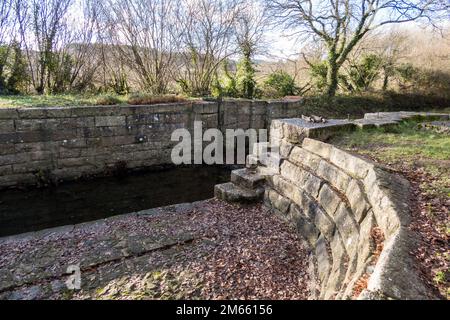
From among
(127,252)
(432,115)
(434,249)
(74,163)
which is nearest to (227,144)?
(74,163)

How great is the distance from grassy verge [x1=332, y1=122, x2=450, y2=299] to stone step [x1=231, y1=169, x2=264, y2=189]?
1.36 metres

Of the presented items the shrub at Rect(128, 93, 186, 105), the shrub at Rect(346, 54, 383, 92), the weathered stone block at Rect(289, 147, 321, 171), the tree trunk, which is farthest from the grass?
the shrub at Rect(346, 54, 383, 92)

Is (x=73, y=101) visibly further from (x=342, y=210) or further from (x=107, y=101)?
(x=342, y=210)

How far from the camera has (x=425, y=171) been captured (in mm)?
3256

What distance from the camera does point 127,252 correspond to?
368 cm

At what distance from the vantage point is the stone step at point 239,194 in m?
5.07

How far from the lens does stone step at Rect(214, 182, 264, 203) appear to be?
5.07 meters

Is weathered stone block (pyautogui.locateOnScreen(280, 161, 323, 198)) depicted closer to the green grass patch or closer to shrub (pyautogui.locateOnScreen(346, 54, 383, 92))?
the green grass patch

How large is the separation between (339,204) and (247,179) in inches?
87.4

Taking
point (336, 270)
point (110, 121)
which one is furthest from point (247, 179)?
point (110, 121)

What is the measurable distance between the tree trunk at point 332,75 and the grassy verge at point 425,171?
22.9ft

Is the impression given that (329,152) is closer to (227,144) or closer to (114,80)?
(227,144)

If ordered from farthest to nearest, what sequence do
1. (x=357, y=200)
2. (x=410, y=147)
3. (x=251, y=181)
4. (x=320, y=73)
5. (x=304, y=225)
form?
1. (x=320, y=73)
2. (x=251, y=181)
3. (x=410, y=147)
4. (x=304, y=225)
5. (x=357, y=200)

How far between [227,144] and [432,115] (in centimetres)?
466
